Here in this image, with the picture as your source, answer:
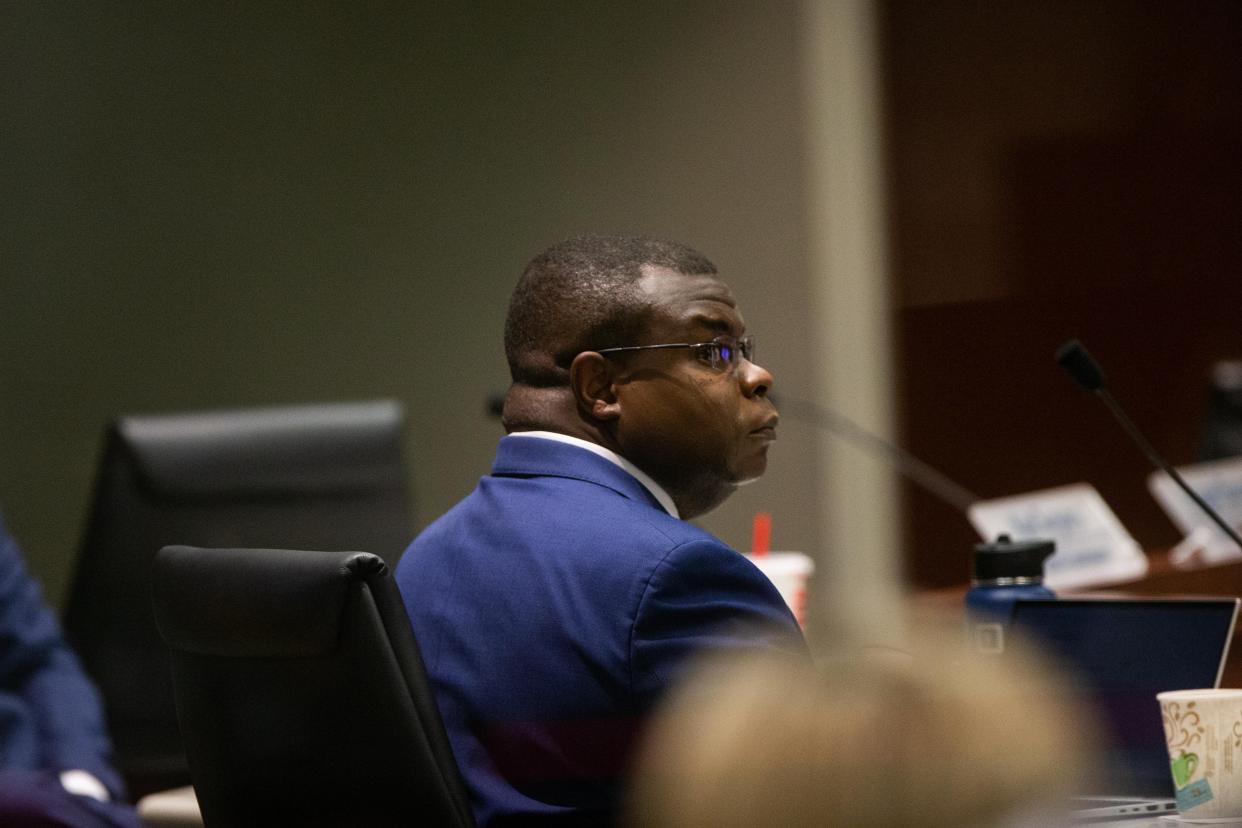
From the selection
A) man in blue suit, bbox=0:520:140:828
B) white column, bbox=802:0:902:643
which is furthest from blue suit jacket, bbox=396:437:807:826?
white column, bbox=802:0:902:643

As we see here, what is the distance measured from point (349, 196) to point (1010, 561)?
3147 millimetres

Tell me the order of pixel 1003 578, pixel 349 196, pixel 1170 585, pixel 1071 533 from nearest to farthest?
pixel 1003 578 < pixel 1071 533 < pixel 1170 585 < pixel 349 196

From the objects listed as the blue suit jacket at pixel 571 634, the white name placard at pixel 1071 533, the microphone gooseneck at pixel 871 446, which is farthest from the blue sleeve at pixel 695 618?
the microphone gooseneck at pixel 871 446

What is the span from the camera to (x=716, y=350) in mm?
1583

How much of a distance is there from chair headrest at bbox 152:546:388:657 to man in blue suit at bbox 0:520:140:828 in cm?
91

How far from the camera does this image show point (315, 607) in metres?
1.27

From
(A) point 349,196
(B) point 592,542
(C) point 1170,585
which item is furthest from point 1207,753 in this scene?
(A) point 349,196

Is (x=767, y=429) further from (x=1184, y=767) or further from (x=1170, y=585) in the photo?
(x=1170, y=585)

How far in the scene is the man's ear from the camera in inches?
60.9

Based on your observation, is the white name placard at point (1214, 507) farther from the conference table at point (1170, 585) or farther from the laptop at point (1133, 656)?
the laptop at point (1133, 656)

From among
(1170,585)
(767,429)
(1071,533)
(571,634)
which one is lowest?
(1170,585)

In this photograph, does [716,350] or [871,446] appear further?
[871,446]

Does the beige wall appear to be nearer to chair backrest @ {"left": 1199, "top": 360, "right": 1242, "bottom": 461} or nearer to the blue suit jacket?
chair backrest @ {"left": 1199, "top": 360, "right": 1242, "bottom": 461}

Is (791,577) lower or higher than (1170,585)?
higher
